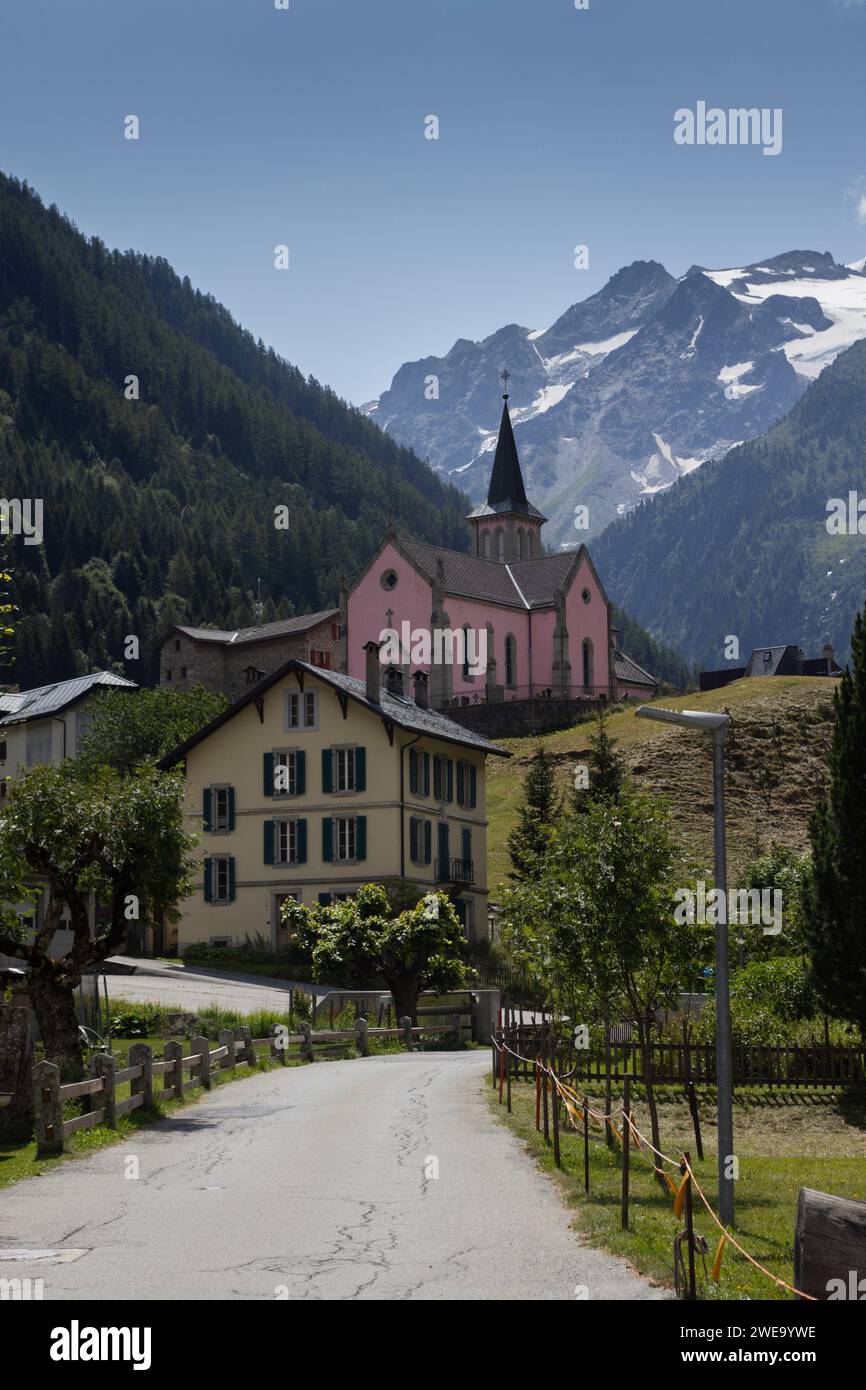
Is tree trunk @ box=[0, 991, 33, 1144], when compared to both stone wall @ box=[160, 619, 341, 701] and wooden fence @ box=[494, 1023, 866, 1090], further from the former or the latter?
stone wall @ box=[160, 619, 341, 701]

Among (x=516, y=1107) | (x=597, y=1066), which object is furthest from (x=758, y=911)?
(x=516, y=1107)

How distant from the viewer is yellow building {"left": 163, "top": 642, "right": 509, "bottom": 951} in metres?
51.9

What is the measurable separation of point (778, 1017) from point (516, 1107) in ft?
32.3

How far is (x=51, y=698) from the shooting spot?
90.4 m

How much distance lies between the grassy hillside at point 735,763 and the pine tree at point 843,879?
3933cm

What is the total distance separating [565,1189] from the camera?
16.4 metres

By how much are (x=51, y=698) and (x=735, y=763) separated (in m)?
37.0

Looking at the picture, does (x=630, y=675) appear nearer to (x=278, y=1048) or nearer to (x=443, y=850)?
(x=443, y=850)

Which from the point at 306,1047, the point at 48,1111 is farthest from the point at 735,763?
the point at 48,1111

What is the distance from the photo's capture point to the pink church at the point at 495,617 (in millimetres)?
96750

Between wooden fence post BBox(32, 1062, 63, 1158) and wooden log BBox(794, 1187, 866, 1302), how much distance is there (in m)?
11.4

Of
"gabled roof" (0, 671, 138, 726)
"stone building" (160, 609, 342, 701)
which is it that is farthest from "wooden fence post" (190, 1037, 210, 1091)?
"stone building" (160, 609, 342, 701)
